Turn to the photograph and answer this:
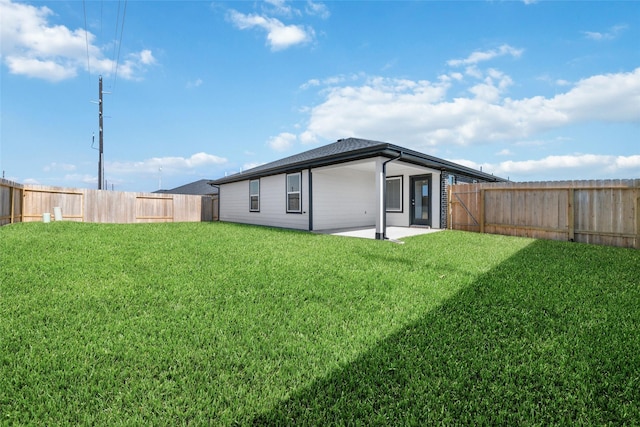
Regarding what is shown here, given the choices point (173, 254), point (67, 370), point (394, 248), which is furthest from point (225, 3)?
point (67, 370)

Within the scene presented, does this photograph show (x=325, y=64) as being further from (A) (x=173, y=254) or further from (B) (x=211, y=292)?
(B) (x=211, y=292)

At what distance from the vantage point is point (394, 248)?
6.74 m

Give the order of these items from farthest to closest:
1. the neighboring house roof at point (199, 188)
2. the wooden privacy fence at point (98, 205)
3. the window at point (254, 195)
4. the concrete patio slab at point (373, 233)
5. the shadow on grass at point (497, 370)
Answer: the neighboring house roof at point (199, 188) → the window at point (254, 195) → the wooden privacy fence at point (98, 205) → the concrete patio slab at point (373, 233) → the shadow on grass at point (497, 370)

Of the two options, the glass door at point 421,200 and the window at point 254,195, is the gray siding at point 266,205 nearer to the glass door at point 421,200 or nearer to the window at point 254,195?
the window at point 254,195

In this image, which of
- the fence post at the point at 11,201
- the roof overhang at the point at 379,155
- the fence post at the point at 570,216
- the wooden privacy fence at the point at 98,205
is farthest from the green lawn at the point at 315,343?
the wooden privacy fence at the point at 98,205

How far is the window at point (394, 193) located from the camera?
40.7 feet

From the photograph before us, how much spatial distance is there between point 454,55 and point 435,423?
10.6 meters

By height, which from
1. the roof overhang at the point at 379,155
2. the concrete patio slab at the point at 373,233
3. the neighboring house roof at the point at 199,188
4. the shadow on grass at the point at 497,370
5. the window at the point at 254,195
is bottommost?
the shadow on grass at the point at 497,370

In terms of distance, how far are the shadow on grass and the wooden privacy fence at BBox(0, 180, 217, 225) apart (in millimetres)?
13334

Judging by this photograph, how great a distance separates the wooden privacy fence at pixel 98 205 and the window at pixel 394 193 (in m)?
11.3

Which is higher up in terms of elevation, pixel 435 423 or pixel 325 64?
pixel 325 64

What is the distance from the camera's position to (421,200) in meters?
11.8

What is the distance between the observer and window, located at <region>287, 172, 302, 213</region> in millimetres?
11094

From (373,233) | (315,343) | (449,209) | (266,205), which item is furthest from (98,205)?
(449,209)
